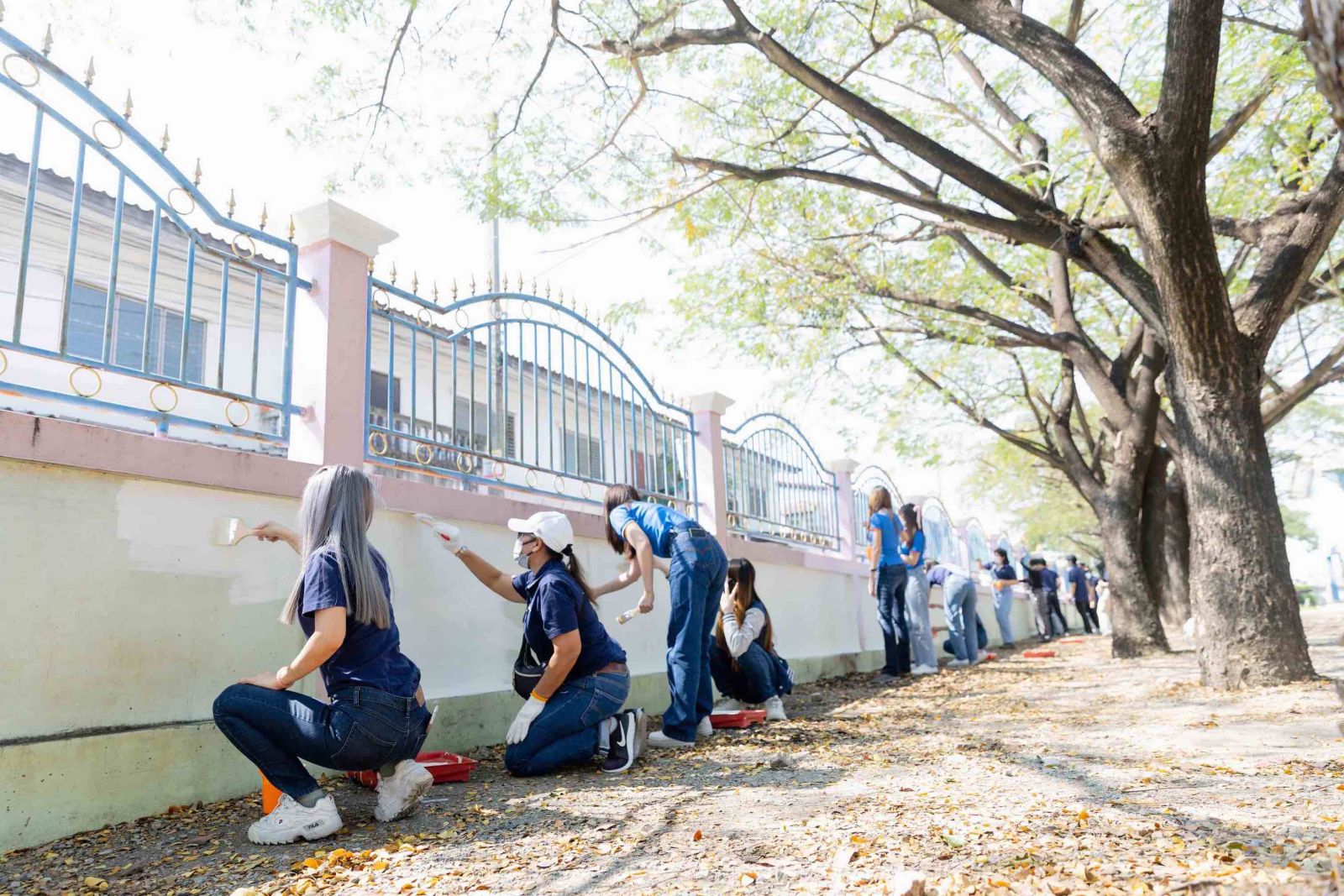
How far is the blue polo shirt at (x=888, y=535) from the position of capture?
8.91 m

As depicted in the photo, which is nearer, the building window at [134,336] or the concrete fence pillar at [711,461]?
the building window at [134,336]

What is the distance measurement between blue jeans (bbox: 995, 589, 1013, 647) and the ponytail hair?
1230 centimetres

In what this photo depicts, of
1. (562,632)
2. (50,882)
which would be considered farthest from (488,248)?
(50,882)

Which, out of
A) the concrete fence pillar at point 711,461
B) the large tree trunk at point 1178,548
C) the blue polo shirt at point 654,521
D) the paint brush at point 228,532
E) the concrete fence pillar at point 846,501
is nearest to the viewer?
the paint brush at point 228,532

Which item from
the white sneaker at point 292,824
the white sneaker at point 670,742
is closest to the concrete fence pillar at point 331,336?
the white sneaker at point 292,824

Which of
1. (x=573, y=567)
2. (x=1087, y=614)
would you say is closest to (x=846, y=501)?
(x=573, y=567)

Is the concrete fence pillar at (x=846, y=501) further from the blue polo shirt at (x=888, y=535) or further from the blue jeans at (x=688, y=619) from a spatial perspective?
the blue jeans at (x=688, y=619)

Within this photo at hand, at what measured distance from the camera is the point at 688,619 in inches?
209

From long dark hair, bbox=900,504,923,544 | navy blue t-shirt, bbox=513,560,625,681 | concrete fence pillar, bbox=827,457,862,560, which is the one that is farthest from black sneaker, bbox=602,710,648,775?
concrete fence pillar, bbox=827,457,862,560

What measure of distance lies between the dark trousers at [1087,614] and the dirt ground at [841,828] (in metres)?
13.9

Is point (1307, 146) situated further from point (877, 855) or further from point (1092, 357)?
point (877, 855)

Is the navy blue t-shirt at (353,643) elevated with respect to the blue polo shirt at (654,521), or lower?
lower

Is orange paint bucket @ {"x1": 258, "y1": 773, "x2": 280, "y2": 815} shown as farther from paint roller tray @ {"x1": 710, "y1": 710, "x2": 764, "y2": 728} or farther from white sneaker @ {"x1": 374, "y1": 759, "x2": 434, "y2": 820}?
paint roller tray @ {"x1": 710, "y1": 710, "x2": 764, "y2": 728}

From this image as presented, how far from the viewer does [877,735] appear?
5484 mm
